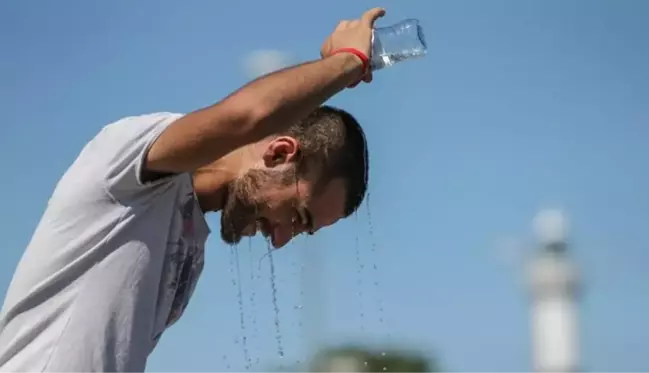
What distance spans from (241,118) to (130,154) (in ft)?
1.23

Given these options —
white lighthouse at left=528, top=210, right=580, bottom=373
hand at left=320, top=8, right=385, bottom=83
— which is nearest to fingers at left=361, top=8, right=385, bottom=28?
hand at left=320, top=8, right=385, bottom=83

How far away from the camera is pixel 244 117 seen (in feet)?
11.4

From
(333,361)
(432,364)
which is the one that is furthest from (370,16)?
(432,364)

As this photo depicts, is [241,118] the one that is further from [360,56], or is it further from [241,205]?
[241,205]

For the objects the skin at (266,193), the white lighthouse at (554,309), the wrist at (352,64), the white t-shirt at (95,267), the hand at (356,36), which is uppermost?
the white lighthouse at (554,309)

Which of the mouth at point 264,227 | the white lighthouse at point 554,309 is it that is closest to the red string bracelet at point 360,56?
the mouth at point 264,227

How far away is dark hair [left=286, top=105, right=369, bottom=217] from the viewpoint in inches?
165

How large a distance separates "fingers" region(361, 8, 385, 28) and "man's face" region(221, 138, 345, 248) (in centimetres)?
51

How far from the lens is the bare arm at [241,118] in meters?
3.46

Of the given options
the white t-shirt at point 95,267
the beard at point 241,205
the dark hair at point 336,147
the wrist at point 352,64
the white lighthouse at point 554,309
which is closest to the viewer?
the white t-shirt at point 95,267

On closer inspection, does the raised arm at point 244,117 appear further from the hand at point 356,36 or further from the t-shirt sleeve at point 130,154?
the hand at point 356,36

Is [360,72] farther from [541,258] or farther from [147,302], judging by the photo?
[541,258]

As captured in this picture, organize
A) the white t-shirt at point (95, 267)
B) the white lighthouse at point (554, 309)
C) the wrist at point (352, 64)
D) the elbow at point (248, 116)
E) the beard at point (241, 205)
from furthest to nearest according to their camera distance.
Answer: the white lighthouse at point (554, 309) → the beard at point (241, 205) → the wrist at point (352, 64) → the white t-shirt at point (95, 267) → the elbow at point (248, 116)

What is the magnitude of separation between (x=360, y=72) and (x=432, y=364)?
59.3 metres
